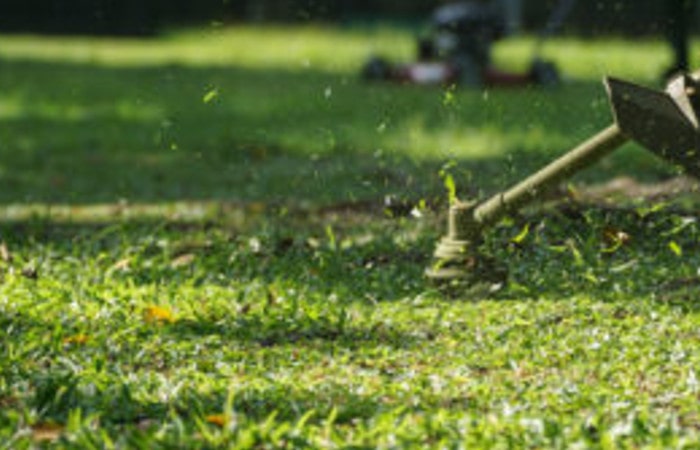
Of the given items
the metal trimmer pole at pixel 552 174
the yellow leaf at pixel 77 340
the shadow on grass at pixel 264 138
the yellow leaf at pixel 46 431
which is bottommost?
the yellow leaf at pixel 46 431

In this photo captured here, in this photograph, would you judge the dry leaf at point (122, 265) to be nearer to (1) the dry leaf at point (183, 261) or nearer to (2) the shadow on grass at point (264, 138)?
(1) the dry leaf at point (183, 261)

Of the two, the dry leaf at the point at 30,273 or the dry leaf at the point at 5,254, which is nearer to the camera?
the dry leaf at the point at 30,273

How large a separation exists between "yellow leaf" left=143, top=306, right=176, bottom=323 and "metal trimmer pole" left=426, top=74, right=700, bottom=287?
95 cm

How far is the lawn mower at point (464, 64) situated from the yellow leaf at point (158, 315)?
7.81 meters

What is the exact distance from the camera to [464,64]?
12719 mm

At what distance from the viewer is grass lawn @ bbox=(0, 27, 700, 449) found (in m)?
3.38

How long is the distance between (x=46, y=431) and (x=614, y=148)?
1972 mm

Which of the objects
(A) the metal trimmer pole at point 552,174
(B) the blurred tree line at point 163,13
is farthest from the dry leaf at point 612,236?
(B) the blurred tree line at point 163,13

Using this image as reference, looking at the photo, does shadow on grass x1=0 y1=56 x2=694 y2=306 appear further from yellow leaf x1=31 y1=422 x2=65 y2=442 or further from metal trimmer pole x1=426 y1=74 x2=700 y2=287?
yellow leaf x1=31 y1=422 x2=65 y2=442

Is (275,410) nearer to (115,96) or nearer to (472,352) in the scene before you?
(472,352)

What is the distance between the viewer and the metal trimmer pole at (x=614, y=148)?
4.17 metres

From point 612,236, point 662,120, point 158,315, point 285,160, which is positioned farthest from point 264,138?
point 285,160

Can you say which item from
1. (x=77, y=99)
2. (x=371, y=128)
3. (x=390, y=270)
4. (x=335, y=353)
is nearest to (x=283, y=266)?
(x=390, y=270)

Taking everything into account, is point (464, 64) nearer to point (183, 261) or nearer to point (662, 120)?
point (183, 261)
